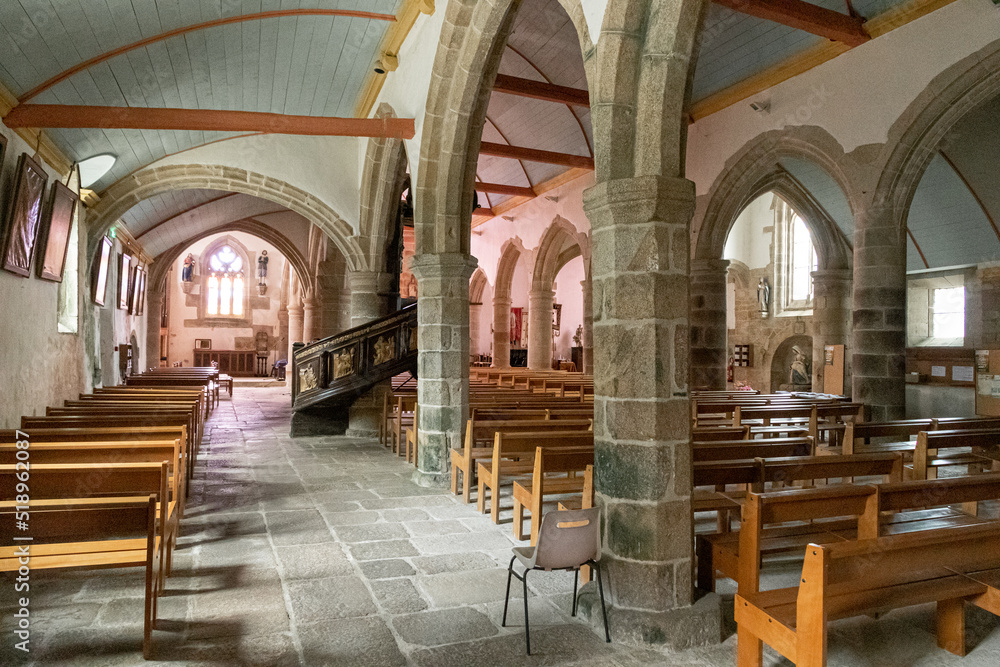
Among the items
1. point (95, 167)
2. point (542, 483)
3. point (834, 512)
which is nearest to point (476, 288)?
point (95, 167)

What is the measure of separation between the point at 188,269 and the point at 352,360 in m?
17.0

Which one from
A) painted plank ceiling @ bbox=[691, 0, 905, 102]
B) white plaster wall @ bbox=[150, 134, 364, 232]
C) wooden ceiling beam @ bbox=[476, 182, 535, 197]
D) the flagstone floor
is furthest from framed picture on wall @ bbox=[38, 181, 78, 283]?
wooden ceiling beam @ bbox=[476, 182, 535, 197]

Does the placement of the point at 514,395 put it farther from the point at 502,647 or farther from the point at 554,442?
the point at 502,647

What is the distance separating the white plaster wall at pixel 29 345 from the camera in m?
5.25

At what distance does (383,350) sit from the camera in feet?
29.9

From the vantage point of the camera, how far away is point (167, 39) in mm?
5699

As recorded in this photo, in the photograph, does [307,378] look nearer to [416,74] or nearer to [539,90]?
[416,74]

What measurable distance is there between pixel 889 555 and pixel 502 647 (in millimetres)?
1615

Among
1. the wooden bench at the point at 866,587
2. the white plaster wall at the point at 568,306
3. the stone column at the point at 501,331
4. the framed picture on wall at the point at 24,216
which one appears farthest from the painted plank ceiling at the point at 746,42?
the white plaster wall at the point at 568,306

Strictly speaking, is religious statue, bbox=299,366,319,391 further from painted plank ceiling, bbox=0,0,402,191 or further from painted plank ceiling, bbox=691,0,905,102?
painted plank ceiling, bbox=691,0,905,102

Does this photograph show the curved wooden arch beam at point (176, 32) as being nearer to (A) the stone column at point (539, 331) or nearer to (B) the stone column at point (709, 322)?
(B) the stone column at point (709, 322)

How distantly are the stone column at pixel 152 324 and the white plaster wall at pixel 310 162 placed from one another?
24.3 ft

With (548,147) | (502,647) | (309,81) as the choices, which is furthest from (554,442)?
(548,147)

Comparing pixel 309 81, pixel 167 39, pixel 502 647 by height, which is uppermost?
pixel 309 81
